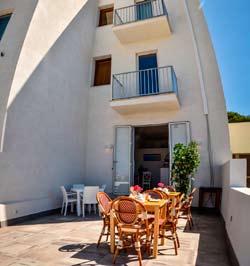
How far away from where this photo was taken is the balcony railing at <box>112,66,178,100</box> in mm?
8133

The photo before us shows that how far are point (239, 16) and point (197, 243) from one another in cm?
792


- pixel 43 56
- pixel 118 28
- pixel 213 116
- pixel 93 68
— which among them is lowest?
pixel 213 116

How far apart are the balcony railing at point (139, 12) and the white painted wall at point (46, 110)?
1436mm

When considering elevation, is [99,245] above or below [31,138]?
below

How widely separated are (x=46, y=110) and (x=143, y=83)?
3716 mm

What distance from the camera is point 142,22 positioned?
8.31 metres

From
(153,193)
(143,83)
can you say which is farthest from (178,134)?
(153,193)

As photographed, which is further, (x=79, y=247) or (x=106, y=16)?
(x=106, y=16)

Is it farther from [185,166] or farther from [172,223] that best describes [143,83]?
[172,223]

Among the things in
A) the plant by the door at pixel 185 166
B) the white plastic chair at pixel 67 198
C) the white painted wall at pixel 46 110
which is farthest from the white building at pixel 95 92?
the plant by the door at pixel 185 166

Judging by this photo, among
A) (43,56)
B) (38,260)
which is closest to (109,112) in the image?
(43,56)

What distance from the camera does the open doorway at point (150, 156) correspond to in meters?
12.8

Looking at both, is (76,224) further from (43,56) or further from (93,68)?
(93,68)

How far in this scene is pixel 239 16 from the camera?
8133mm
